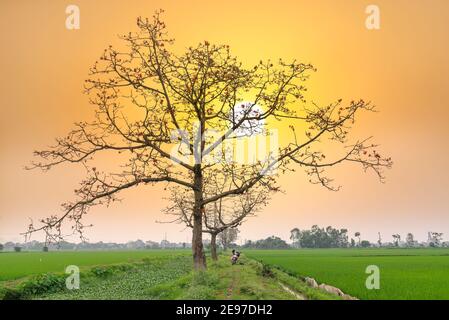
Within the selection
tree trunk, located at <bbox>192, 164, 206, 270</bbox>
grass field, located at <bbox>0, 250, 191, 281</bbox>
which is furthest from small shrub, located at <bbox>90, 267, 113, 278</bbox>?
tree trunk, located at <bbox>192, 164, 206, 270</bbox>

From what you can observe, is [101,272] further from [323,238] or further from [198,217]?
[323,238]

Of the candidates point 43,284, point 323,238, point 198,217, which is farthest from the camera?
point 323,238

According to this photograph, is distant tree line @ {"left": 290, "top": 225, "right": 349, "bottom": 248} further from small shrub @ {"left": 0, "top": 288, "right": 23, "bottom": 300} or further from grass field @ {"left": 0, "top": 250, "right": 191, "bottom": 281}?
small shrub @ {"left": 0, "top": 288, "right": 23, "bottom": 300}

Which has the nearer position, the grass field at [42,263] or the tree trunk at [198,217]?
the tree trunk at [198,217]

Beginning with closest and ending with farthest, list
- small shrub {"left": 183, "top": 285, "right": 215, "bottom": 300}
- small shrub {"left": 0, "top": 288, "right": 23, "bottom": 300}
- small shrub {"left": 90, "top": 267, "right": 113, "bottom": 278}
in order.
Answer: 1. small shrub {"left": 183, "top": 285, "right": 215, "bottom": 300}
2. small shrub {"left": 0, "top": 288, "right": 23, "bottom": 300}
3. small shrub {"left": 90, "top": 267, "right": 113, "bottom": 278}

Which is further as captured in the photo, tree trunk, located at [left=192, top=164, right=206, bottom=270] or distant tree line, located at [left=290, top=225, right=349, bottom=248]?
distant tree line, located at [left=290, top=225, right=349, bottom=248]

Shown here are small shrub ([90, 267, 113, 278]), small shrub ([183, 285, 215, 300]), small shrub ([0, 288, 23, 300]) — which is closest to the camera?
small shrub ([183, 285, 215, 300])

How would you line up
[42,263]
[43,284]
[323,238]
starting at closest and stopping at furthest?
[43,284], [42,263], [323,238]

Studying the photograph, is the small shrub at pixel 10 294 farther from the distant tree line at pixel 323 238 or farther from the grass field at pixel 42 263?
the distant tree line at pixel 323 238

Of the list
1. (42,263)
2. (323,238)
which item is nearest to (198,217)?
(42,263)

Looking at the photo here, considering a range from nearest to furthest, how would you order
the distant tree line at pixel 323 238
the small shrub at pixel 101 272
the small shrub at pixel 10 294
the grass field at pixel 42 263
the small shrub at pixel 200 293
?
the small shrub at pixel 200 293, the small shrub at pixel 10 294, the small shrub at pixel 101 272, the grass field at pixel 42 263, the distant tree line at pixel 323 238

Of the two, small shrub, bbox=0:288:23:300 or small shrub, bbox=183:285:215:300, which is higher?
small shrub, bbox=183:285:215:300

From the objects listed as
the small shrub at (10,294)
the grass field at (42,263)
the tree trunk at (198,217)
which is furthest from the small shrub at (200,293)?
the grass field at (42,263)
